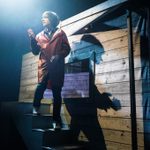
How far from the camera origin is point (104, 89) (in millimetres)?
4723

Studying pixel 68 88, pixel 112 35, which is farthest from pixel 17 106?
pixel 112 35

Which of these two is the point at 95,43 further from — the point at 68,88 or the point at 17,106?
the point at 17,106

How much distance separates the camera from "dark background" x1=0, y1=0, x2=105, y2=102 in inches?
284

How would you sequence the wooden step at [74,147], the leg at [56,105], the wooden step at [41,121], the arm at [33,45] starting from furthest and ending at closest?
the arm at [33,45] < the wooden step at [41,121] < the leg at [56,105] < the wooden step at [74,147]

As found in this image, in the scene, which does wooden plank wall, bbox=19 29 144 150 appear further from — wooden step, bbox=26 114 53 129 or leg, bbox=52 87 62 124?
leg, bbox=52 87 62 124

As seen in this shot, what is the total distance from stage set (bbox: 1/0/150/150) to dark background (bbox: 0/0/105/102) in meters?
1.53

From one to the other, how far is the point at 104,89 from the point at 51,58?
120 centimetres

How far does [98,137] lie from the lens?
4.66 meters

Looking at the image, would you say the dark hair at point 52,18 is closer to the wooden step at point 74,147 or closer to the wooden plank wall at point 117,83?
the wooden plank wall at point 117,83

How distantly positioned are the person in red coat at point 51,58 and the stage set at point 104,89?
386 millimetres

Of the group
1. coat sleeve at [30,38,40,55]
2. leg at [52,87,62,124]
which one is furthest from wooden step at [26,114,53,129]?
coat sleeve at [30,38,40,55]

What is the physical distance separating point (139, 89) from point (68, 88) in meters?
1.97

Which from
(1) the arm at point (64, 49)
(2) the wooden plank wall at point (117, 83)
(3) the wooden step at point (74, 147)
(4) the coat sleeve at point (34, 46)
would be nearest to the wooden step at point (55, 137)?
(3) the wooden step at point (74, 147)

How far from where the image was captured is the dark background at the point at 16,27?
23.7ft
